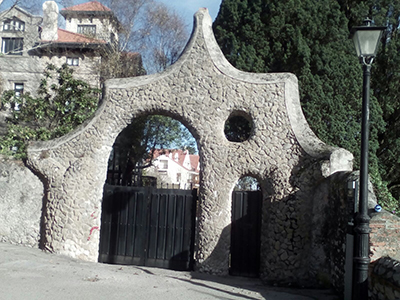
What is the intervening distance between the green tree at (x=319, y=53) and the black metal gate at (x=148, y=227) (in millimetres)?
5644

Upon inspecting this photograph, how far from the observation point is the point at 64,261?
8.37 m

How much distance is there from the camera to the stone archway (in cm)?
800

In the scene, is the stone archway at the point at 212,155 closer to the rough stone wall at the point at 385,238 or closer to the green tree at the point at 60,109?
the rough stone wall at the point at 385,238

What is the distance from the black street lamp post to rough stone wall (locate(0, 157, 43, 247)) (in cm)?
683

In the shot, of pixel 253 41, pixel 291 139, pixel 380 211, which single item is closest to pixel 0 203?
pixel 291 139

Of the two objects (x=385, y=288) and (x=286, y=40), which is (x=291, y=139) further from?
(x=286, y=40)

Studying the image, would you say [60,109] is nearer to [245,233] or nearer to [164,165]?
[245,233]

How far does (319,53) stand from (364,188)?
30.1ft

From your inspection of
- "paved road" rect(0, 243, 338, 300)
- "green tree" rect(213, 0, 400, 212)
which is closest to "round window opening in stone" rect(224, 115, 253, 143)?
"green tree" rect(213, 0, 400, 212)

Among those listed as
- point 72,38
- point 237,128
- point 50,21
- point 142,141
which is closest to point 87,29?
point 72,38

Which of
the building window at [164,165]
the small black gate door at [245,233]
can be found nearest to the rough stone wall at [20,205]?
the small black gate door at [245,233]

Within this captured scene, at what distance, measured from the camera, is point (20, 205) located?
9.46 m

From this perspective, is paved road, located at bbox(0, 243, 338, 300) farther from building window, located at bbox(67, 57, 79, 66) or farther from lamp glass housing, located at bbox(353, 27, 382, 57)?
building window, located at bbox(67, 57, 79, 66)

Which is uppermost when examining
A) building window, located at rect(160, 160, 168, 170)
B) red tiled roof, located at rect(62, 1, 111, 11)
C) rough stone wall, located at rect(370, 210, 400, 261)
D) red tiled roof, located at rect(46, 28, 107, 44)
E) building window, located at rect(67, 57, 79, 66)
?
red tiled roof, located at rect(62, 1, 111, 11)
